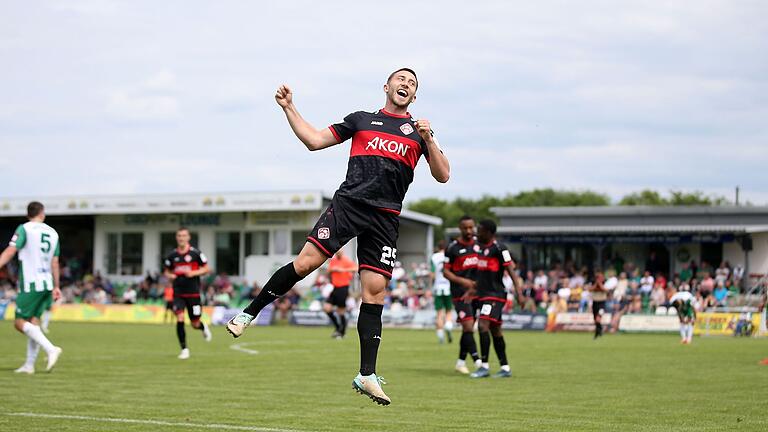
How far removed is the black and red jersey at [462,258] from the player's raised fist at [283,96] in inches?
339

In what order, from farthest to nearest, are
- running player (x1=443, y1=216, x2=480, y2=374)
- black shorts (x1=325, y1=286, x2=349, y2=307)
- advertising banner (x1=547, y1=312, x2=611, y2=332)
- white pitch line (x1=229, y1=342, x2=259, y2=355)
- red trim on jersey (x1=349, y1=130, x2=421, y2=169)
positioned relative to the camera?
advertising banner (x1=547, y1=312, x2=611, y2=332), black shorts (x1=325, y1=286, x2=349, y2=307), white pitch line (x1=229, y1=342, x2=259, y2=355), running player (x1=443, y1=216, x2=480, y2=374), red trim on jersey (x1=349, y1=130, x2=421, y2=169)

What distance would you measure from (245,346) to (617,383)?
37.3 ft

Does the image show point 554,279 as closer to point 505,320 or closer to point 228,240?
point 505,320

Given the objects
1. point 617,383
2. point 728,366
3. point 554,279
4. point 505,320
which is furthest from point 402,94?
point 554,279

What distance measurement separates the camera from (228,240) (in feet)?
178

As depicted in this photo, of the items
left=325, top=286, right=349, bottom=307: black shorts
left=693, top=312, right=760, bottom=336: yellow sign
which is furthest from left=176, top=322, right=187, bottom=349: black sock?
left=693, top=312, right=760, bottom=336: yellow sign

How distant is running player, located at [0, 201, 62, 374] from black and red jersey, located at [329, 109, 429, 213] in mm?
8380

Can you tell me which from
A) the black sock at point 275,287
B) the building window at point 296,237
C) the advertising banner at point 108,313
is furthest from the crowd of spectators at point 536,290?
the black sock at point 275,287

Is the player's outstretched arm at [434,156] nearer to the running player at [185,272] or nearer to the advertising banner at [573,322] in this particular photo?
the running player at [185,272]

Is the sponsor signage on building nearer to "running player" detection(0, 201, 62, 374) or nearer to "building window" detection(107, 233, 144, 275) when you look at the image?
"building window" detection(107, 233, 144, 275)

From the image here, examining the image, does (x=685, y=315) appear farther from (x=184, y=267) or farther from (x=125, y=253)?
(x=125, y=253)

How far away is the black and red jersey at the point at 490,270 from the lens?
1655 centimetres

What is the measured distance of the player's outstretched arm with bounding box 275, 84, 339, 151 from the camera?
8406 mm

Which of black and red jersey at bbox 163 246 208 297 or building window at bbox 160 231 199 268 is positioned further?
building window at bbox 160 231 199 268
